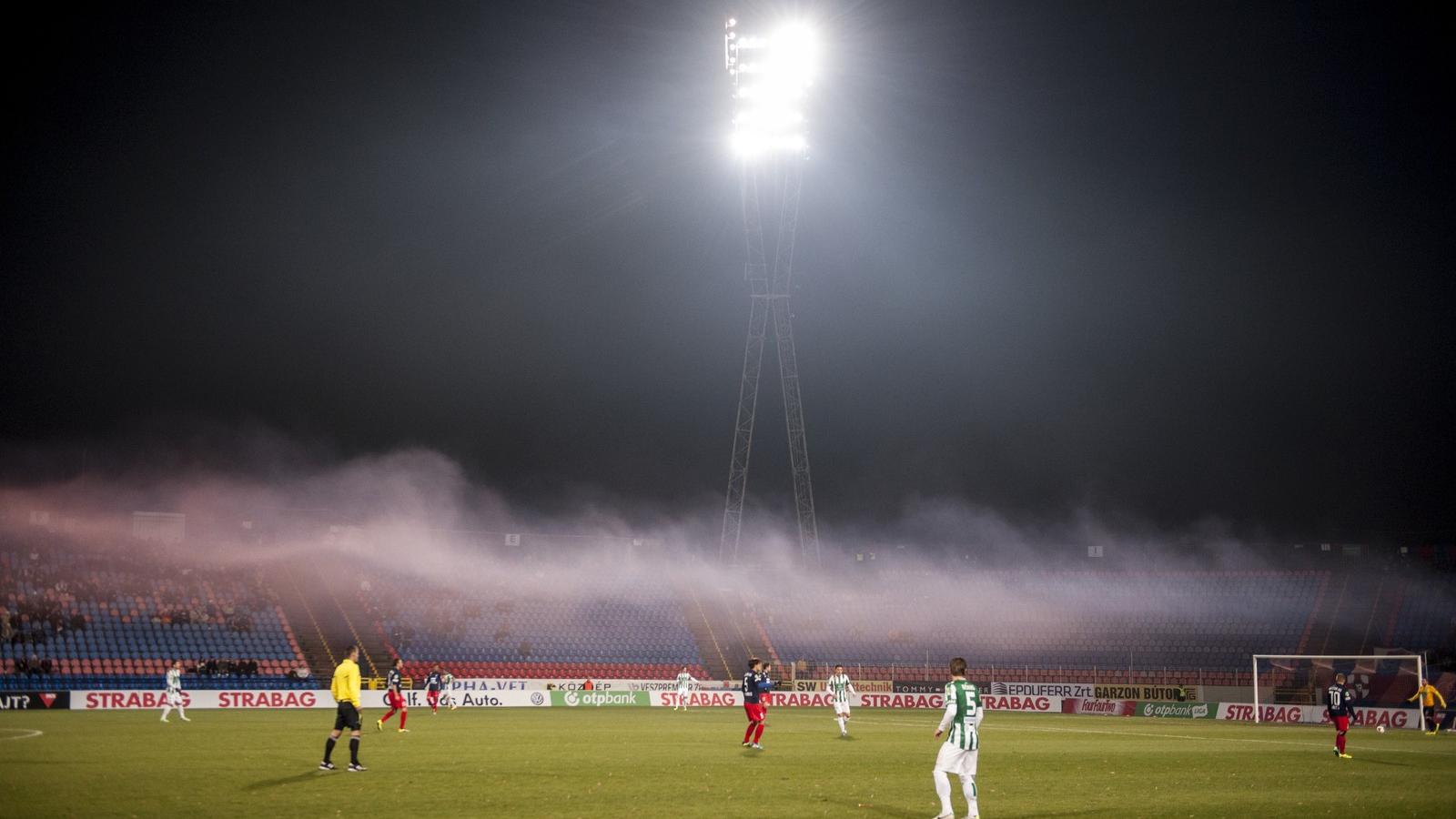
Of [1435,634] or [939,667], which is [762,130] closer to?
[939,667]

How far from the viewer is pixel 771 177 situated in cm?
4834

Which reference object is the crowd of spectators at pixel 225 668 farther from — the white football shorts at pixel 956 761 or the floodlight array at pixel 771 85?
the white football shorts at pixel 956 761

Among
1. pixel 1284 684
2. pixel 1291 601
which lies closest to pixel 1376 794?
pixel 1284 684

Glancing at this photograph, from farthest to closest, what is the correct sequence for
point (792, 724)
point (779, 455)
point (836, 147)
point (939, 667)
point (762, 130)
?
point (779, 455) < point (939, 667) < point (836, 147) < point (762, 130) < point (792, 724)

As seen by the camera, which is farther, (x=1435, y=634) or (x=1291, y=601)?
(x=1291, y=601)

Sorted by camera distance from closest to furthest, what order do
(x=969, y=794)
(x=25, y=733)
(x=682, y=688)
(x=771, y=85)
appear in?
(x=969, y=794) → (x=25, y=733) → (x=771, y=85) → (x=682, y=688)

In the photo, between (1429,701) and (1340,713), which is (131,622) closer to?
(1340,713)

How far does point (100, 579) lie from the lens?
52.1 m

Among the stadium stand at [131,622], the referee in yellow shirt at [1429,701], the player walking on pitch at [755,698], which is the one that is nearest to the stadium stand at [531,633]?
the stadium stand at [131,622]

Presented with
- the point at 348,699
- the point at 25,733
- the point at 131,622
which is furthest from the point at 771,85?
the point at 131,622

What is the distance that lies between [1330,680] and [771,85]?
35.8 metres

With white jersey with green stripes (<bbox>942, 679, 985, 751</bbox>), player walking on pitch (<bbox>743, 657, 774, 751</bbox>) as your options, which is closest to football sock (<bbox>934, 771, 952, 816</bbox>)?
white jersey with green stripes (<bbox>942, 679, 985, 751</bbox>)

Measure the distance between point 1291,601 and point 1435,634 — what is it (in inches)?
290

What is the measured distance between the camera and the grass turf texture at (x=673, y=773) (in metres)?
15.2
